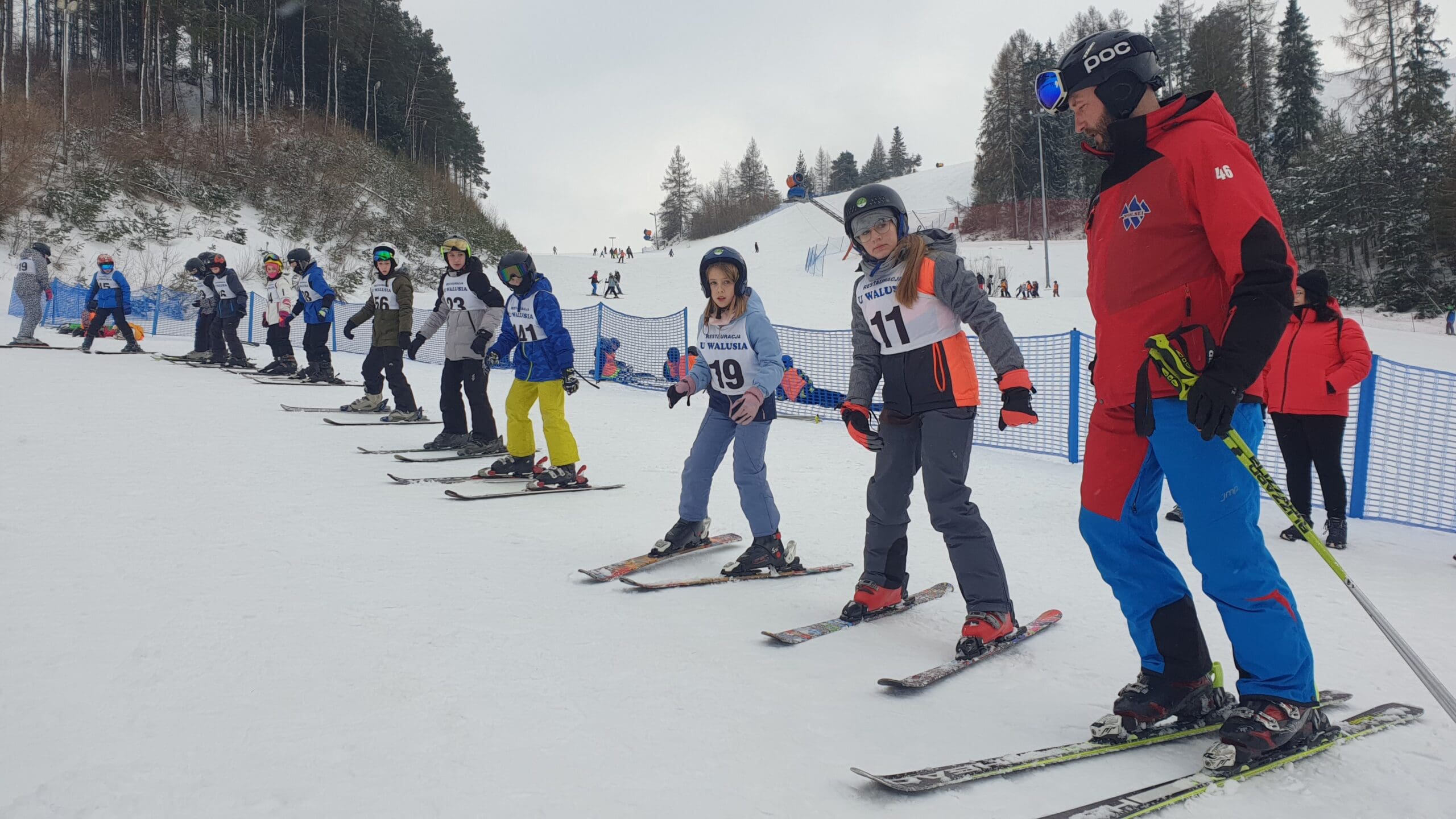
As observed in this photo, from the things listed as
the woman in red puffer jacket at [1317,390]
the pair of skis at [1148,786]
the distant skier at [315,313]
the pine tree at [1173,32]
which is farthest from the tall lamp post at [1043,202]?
the pair of skis at [1148,786]

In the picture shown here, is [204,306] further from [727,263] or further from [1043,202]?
[1043,202]

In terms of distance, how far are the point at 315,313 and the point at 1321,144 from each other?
49889 millimetres

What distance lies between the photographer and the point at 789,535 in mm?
4887

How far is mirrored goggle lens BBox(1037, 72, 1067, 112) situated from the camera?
2479mm

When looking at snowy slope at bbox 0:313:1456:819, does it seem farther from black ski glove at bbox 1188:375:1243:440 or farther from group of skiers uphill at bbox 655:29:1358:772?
black ski glove at bbox 1188:375:1243:440

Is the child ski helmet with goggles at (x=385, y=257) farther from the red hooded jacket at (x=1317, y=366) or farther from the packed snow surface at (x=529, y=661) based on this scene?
the red hooded jacket at (x=1317, y=366)

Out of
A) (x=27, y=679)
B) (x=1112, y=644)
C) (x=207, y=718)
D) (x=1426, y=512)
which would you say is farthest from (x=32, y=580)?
(x=1426, y=512)

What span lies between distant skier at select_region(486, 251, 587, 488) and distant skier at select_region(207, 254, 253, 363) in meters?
8.21

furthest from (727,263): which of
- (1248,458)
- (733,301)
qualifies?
(1248,458)

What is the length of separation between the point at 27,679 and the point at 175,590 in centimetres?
88

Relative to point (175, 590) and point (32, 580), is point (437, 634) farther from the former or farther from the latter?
point (32, 580)

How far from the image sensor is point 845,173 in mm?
100625

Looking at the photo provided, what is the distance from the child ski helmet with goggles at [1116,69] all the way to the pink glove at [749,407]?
1955mm

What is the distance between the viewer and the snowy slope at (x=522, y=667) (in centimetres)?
Result: 187
